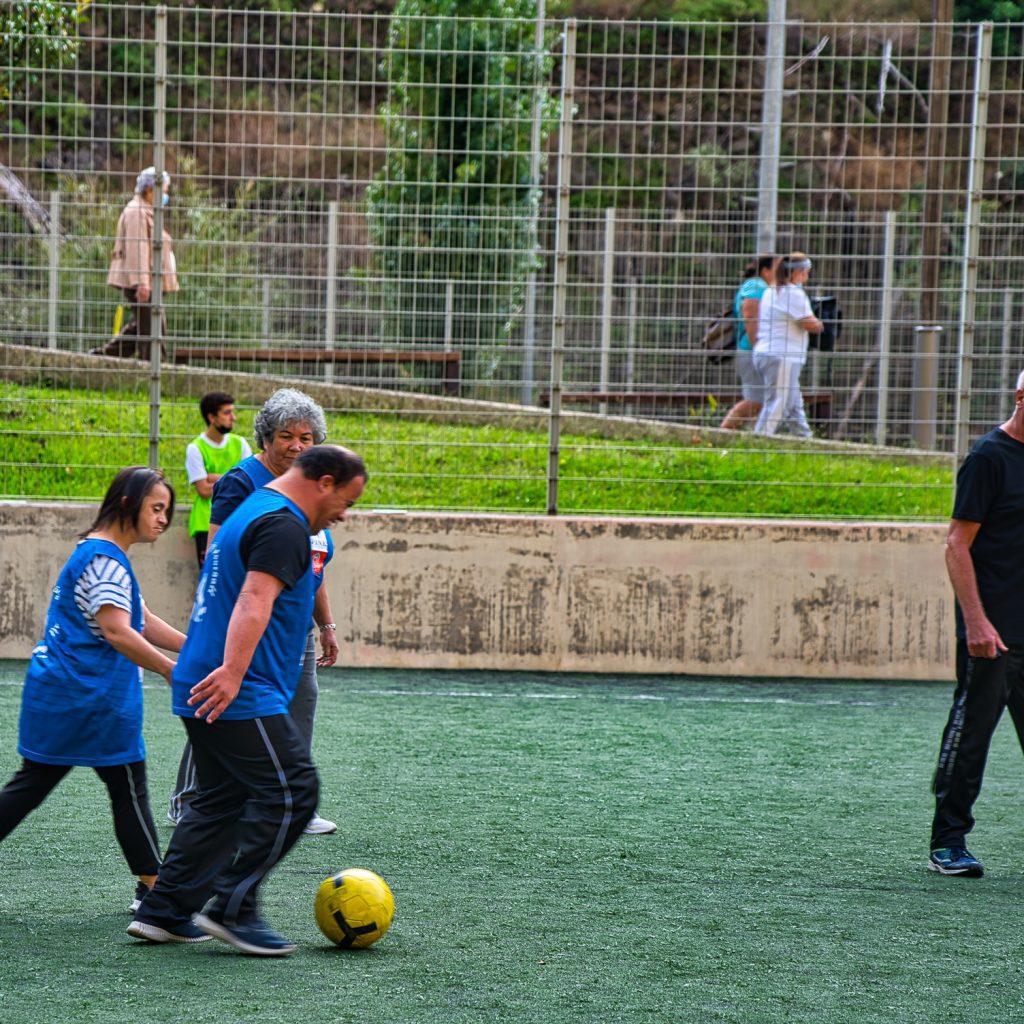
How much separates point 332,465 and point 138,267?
6.21 metres

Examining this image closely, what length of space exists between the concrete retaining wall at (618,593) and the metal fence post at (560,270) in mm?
505

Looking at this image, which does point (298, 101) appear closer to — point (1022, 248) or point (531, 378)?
point (531, 378)

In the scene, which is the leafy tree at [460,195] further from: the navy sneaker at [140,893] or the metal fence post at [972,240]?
the navy sneaker at [140,893]

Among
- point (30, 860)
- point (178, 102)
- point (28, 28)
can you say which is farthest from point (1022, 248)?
point (30, 860)

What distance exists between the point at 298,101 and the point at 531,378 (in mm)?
2529

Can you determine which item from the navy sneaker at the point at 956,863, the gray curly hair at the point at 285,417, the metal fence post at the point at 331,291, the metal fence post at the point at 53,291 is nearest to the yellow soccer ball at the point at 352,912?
the gray curly hair at the point at 285,417

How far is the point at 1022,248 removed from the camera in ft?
34.5

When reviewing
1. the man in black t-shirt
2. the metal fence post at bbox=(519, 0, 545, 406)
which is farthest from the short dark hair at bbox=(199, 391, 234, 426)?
the man in black t-shirt

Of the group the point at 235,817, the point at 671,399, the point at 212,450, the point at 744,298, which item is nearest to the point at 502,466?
the point at 671,399

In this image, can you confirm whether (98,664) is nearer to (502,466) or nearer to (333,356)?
(333,356)

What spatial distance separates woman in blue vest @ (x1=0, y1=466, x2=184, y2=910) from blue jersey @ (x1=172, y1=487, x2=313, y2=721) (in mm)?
258

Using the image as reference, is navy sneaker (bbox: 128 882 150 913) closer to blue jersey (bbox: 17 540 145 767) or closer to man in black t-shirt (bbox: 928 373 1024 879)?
blue jersey (bbox: 17 540 145 767)

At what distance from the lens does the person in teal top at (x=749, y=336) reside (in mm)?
10148

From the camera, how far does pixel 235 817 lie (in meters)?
4.53
